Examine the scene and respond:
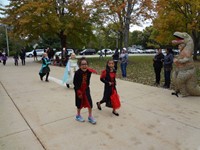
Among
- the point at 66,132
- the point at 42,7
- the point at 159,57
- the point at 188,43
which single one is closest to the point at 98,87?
the point at 159,57

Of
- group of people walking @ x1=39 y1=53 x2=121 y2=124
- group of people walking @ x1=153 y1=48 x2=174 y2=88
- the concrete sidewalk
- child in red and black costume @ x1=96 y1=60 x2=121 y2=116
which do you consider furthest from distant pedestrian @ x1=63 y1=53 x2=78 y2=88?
group of people walking @ x1=153 y1=48 x2=174 y2=88

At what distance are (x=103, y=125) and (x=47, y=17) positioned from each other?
654 inches

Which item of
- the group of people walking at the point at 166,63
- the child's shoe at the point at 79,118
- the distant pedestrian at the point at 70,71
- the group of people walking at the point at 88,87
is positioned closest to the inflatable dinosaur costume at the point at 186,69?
the group of people walking at the point at 166,63

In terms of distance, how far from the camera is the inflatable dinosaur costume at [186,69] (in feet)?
20.5

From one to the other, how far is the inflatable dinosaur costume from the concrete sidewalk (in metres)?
0.33

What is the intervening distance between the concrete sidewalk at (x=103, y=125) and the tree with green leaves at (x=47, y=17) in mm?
13388

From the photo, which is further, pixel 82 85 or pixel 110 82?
pixel 110 82

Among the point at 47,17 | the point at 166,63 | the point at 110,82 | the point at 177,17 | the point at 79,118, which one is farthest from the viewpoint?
the point at 177,17

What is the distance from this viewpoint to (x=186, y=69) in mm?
6312

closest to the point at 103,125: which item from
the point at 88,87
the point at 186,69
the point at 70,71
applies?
the point at 88,87

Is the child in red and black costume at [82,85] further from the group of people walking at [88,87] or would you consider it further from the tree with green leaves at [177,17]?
the tree with green leaves at [177,17]

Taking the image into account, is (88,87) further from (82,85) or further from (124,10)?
(124,10)

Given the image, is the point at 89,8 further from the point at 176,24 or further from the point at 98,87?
the point at 98,87

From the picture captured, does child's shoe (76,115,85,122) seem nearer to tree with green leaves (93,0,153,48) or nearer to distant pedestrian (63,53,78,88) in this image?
distant pedestrian (63,53,78,88)
